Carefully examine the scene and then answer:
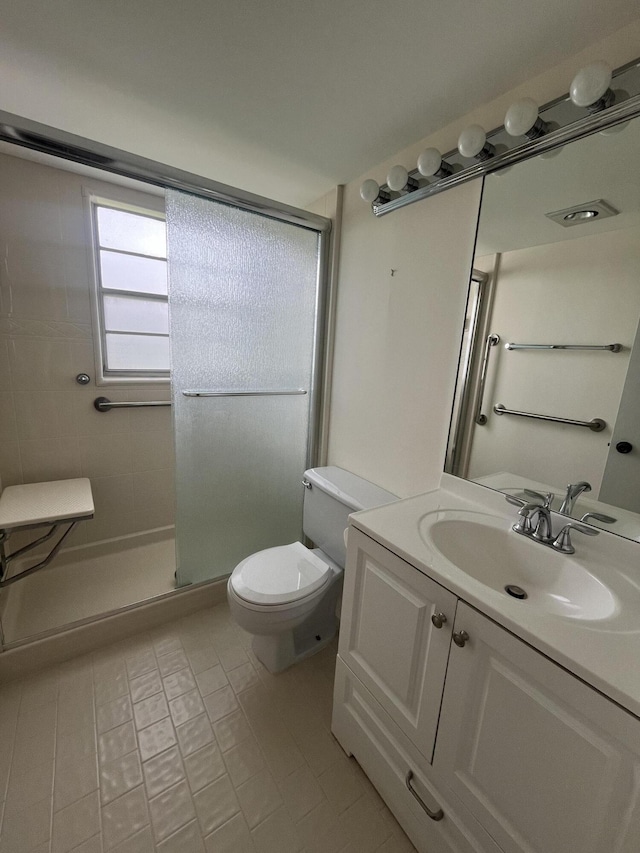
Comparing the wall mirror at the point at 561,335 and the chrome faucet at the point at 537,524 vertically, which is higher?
the wall mirror at the point at 561,335

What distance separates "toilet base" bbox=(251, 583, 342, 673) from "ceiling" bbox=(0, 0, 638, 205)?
180 centimetres

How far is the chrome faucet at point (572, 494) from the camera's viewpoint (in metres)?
1.02

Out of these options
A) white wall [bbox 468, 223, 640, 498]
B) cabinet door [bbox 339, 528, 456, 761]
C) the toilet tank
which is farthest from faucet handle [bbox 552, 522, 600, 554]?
the toilet tank

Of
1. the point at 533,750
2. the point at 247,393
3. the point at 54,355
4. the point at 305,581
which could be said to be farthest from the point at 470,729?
the point at 54,355

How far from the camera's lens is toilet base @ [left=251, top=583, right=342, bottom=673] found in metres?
1.51

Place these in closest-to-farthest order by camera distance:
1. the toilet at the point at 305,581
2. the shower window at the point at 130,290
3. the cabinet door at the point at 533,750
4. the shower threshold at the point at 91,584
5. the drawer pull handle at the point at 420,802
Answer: the cabinet door at the point at 533,750
the drawer pull handle at the point at 420,802
the toilet at the point at 305,581
the shower threshold at the point at 91,584
the shower window at the point at 130,290

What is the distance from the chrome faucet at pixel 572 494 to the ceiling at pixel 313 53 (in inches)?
44.8

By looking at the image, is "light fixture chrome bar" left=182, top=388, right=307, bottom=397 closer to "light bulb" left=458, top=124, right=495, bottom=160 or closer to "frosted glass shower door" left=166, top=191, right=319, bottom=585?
"frosted glass shower door" left=166, top=191, right=319, bottom=585

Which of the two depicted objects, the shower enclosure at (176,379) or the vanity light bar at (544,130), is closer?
the vanity light bar at (544,130)

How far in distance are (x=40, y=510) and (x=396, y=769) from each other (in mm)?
1735

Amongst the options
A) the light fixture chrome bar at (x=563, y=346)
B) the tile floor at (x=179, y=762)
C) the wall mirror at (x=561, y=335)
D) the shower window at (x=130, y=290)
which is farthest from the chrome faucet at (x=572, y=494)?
the shower window at (x=130, y=290)

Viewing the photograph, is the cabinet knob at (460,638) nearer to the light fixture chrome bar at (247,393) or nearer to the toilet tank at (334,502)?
the toilet tank at (334,502)

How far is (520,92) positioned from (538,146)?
8.1 inches

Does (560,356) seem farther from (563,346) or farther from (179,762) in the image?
(179,762)
